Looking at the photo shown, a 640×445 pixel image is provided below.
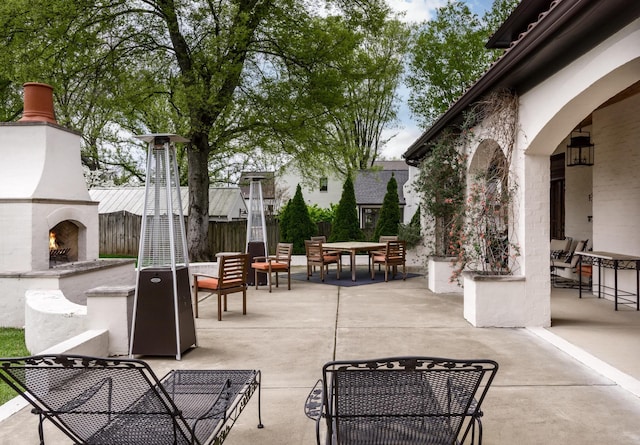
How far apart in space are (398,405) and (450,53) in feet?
79.0

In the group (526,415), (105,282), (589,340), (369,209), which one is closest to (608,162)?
(589,340)

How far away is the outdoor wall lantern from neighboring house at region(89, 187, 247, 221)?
16.1 meters

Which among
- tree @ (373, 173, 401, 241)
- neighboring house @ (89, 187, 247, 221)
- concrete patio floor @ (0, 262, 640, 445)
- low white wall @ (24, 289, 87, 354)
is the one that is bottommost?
concrete patio floor @ (0, 262, 640, 445)

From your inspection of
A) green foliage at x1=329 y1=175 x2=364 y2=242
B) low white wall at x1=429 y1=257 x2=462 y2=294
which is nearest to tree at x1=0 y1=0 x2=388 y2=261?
green foliage at x1=329 y1=175 x2=364 y2=242

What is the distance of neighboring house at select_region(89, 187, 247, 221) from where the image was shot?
2314 cm

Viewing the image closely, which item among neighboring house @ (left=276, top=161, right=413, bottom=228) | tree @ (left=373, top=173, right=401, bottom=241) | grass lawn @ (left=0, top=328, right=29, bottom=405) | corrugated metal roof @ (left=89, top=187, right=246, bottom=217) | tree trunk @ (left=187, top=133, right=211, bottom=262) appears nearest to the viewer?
grass lawn @ (left=0, top=328, right=29, bottom=405)

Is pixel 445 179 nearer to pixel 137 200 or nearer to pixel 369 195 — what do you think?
pixel 137 200

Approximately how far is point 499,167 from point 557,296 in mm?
3099

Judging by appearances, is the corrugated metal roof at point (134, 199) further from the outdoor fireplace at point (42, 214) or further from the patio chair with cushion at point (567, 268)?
the patio chair with cushion at point (567, 268)

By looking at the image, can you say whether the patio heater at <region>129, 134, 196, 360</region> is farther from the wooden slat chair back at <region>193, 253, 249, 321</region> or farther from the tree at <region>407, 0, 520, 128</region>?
the tree at <region>407, 0, 520, 128</region>

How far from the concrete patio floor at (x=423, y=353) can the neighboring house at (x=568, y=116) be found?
1029 mm

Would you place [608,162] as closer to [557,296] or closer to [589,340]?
[557,296]

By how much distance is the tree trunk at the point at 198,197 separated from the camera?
12812mm

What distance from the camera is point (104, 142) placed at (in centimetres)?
2169
